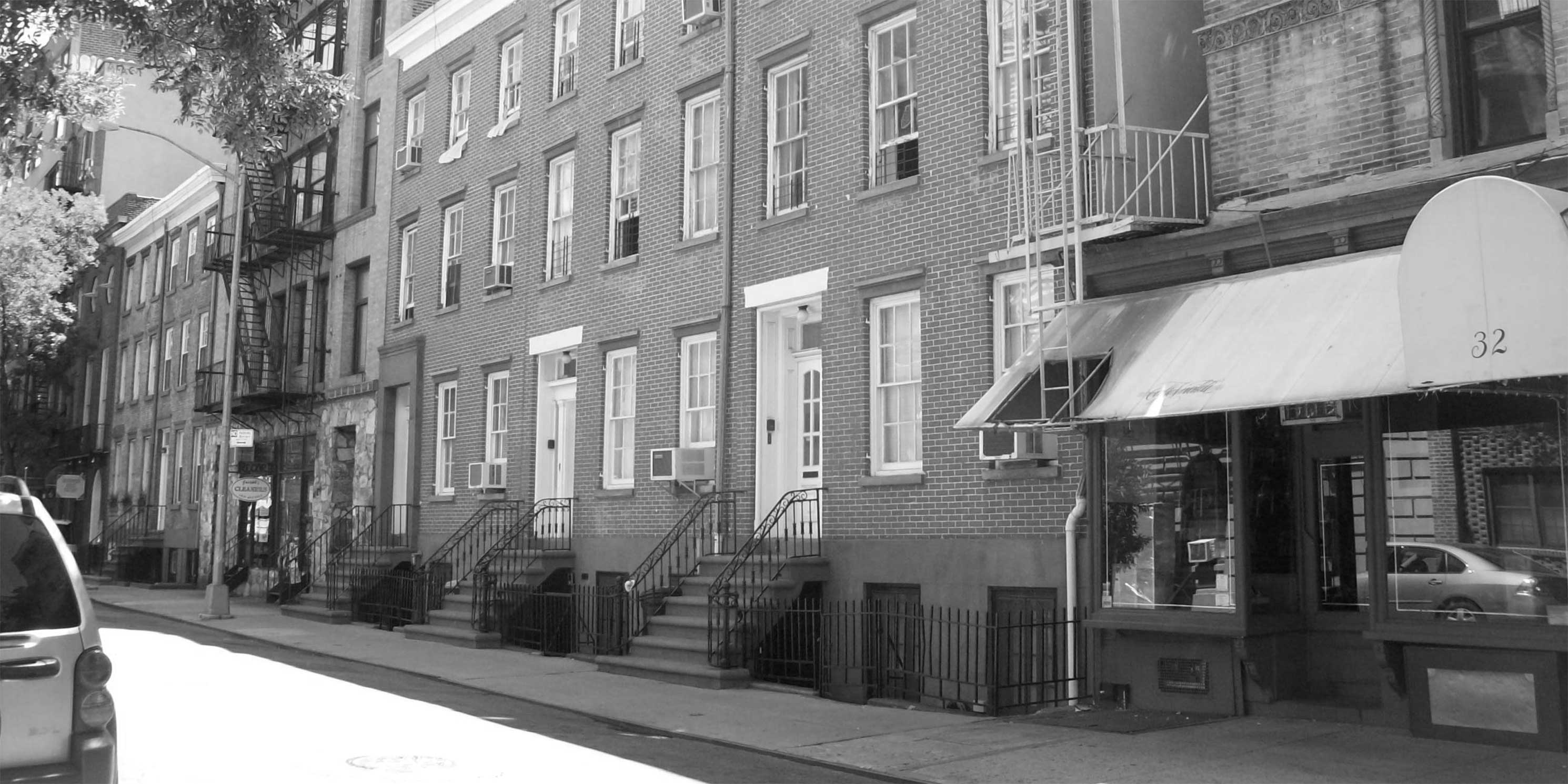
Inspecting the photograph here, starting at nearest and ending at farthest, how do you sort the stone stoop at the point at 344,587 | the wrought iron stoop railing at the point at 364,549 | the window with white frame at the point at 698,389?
the window with white frame at the point at 698,389, the stone stoop at the point at 344,587, the wrought iron stoop railing at the point at 364,549

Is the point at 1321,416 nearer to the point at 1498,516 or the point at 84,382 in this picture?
the point at 1498,516

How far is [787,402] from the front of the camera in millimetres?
17219

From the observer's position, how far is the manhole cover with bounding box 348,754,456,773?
31.0 ft

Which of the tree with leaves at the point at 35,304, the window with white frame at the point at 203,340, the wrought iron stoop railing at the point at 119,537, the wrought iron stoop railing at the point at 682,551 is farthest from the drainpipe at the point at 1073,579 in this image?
the tree with leaves at the point at 35,304

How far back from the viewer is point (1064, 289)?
12.7m

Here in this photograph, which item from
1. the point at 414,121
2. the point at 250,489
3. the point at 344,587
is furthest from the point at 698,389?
the point at 414,121

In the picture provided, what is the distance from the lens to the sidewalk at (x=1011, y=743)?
9.13 m

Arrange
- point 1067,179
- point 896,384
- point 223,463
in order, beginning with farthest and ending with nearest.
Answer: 1. point 223,463
2. point 896,384
3. point 1067,179

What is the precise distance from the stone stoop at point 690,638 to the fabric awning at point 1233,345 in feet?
12.9

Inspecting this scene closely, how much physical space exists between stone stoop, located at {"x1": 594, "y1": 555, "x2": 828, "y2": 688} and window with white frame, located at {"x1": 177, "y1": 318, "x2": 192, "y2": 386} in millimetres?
26908

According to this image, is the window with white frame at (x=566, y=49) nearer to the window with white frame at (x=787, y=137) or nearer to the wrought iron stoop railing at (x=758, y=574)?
the window with white frame at (x=787, y=137)

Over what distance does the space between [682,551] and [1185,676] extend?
804 cm

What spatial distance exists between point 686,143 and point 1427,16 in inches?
429

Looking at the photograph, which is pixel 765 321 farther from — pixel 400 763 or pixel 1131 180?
pixel 400 763
